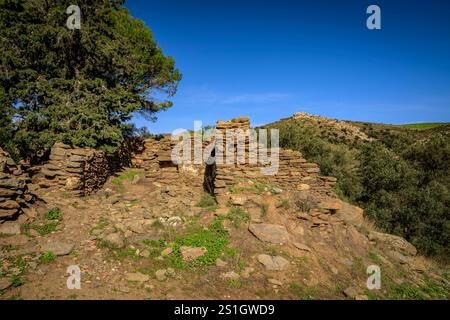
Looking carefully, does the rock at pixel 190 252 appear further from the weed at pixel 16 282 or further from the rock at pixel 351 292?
the rock at pixel 351 292

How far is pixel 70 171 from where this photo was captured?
8.72 m

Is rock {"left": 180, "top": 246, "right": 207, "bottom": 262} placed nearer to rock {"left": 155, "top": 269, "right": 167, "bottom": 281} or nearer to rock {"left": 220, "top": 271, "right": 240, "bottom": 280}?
rock {"left": 155, "top": 269, "right": 167, "bottom": 281}

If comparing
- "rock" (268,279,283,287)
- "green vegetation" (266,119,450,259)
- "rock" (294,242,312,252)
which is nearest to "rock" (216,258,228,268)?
"rock" (268,279,283,287)

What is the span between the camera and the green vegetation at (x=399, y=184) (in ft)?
36.6

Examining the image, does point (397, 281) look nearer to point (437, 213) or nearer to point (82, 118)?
point (437, 213)

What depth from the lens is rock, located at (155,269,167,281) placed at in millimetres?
5164

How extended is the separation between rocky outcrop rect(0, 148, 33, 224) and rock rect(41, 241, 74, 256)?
4.21 feet

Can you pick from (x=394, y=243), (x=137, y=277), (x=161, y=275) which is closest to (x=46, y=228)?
(x=137, y=277)

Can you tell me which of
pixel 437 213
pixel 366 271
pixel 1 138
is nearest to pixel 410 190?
pixel 437 213

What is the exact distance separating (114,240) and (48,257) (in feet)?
4.21

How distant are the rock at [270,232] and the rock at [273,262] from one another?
567mm

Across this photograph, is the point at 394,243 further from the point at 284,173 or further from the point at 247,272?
the point at 247,272


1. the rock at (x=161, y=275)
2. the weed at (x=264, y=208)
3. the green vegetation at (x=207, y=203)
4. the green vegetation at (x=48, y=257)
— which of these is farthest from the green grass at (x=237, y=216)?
the green vegetation at (x=48, y=257)
